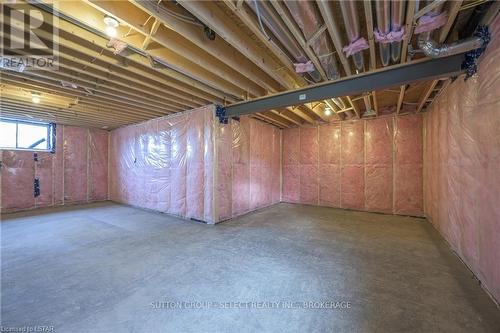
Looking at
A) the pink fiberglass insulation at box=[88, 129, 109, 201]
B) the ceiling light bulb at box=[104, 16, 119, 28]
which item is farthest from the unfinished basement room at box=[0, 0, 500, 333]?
the pink fiberglass insulation at box=[88, 129, 109, 201]

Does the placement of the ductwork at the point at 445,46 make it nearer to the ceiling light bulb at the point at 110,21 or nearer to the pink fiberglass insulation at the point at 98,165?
the ceiling light bulb at the point at 110,21

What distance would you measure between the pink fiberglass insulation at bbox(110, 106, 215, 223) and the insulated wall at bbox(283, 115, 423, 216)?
125 inches

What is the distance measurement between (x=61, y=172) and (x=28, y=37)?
5.36m

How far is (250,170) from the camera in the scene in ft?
17.4

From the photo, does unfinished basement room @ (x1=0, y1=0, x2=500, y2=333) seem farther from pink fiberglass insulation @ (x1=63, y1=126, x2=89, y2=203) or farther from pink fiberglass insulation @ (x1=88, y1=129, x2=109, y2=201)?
pink fiberglass insulation @ (x1=88, y1=129, x2=109, y2=201)

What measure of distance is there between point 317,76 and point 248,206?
349 centimetres

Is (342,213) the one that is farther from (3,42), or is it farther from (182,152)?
(3,42)

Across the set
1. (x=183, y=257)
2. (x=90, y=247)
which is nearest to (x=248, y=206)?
(x=183, y=257)

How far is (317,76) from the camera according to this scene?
278 centimetres

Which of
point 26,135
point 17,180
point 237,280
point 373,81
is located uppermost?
point 373,81

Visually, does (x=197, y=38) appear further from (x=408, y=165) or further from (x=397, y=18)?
(x=408, y=165)

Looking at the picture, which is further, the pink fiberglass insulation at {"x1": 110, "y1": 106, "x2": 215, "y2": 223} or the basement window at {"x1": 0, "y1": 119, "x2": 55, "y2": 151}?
the basement window at {"x1": 0, "y1": 119, "x2": 55, "y2": 151}

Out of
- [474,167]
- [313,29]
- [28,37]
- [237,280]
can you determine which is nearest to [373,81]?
[313,29]

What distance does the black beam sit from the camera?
7.20 ft
